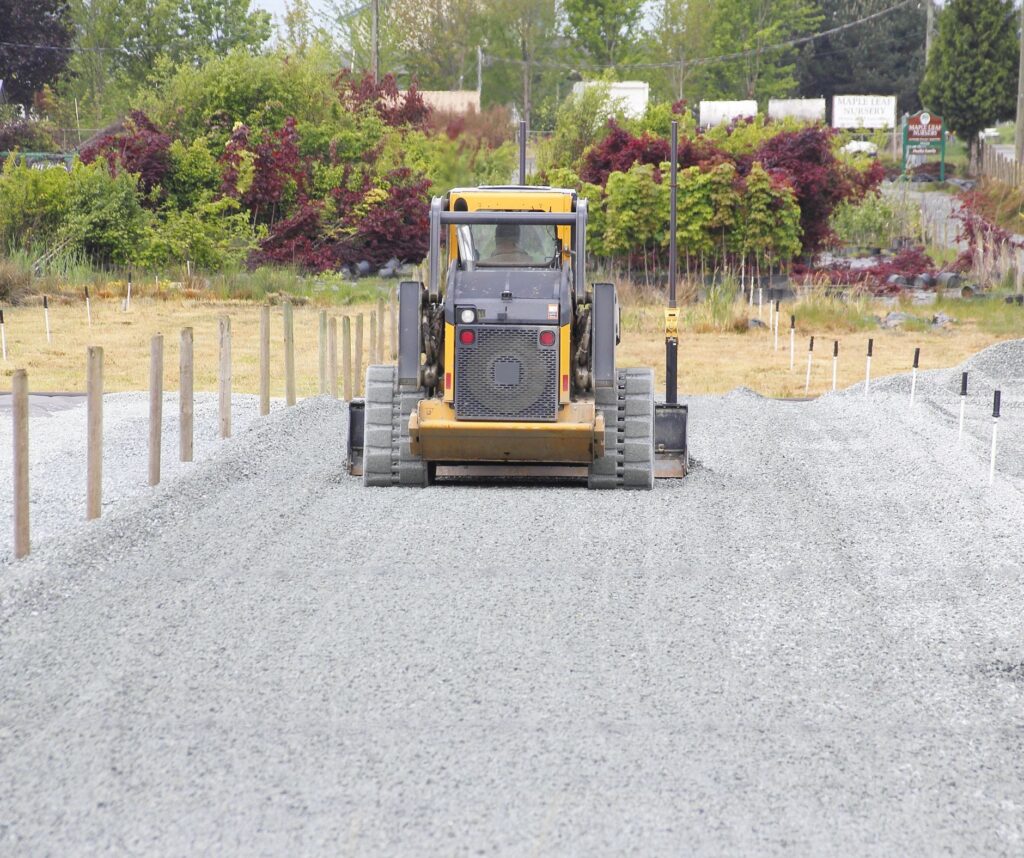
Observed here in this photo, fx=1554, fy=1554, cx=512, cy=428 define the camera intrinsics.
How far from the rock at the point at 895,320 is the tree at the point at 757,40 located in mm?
55442

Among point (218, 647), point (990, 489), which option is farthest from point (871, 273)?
point (218, 647)

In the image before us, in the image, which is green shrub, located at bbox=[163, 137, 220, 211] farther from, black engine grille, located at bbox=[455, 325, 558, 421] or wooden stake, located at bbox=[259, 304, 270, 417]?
black engine grille, located at bbox=[455, 325, 558, 421]

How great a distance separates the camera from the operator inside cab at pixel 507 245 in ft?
42.5

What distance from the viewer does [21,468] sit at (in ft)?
31.8

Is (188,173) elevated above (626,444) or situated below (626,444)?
above

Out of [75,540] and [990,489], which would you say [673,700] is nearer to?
[75,540]

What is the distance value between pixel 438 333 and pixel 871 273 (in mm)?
23613

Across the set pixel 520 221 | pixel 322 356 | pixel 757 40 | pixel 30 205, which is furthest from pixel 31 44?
pixel 520 221

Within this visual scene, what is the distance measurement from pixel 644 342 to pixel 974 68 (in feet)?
138

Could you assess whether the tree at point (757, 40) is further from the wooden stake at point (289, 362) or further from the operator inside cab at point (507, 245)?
the operator inside cab at point (507, 245)

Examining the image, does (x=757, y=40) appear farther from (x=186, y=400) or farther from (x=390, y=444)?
(x=390, y=444)

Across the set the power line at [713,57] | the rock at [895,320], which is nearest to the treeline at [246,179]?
the rock at [895,320]

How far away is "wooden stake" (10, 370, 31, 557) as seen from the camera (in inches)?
376

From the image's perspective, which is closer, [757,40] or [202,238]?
[202,238]
